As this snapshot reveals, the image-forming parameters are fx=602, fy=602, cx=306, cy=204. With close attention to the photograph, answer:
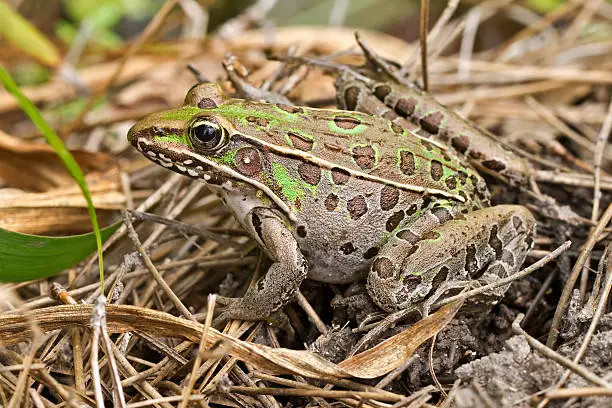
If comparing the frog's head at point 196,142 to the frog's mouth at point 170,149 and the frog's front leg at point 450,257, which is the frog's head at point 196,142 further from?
the frog's front leg at point 450,257

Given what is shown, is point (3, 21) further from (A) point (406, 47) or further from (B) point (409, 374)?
(B) point (409, 374)

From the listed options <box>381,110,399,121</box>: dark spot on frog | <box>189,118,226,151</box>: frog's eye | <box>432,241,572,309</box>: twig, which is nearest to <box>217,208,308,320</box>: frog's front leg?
<box>189,118,226,151</box>: frog's eye

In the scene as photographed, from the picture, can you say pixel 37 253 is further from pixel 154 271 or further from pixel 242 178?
pixel 242 178

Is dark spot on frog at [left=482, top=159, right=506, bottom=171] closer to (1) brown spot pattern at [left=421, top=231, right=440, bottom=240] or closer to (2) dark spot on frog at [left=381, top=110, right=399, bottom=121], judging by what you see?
(2) dark spot on frog at [left=381, top=110, right=399, bottom=121]

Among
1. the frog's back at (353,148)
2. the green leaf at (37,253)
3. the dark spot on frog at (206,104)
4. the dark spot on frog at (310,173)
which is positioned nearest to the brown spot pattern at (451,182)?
the frog's back at (353,148)

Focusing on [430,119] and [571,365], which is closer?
[571,365]

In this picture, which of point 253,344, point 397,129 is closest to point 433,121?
point 397,129

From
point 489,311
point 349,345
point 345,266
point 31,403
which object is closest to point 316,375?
point 349,345
